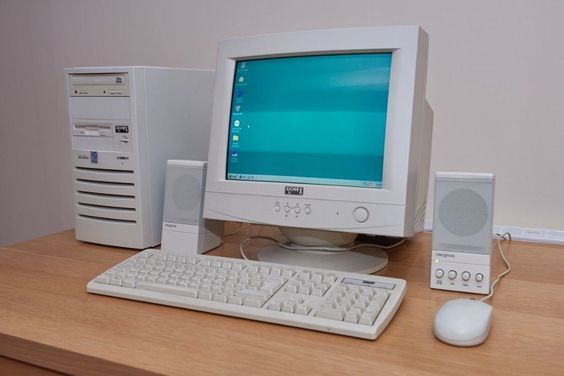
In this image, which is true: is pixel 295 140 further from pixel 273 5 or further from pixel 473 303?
pixel 273 5

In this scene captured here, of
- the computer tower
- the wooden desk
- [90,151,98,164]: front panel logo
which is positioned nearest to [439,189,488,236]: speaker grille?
the wooden desk

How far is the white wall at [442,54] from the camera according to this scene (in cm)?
105

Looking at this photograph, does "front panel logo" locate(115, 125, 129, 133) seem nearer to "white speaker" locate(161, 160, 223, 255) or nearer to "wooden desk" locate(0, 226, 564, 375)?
"white speaker" locate(161, 160, 223, 255)

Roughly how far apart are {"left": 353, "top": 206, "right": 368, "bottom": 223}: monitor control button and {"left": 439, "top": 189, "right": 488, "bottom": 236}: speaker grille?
12cm

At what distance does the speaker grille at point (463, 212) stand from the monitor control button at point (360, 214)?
0.12 m

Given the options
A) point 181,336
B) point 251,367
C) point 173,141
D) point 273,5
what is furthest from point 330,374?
point 273,5

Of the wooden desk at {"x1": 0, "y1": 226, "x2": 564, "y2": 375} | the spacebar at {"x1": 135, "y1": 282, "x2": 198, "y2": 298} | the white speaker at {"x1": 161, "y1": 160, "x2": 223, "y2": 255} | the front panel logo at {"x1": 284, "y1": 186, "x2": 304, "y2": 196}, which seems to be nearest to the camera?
the wooden desk at {"x1": 0, "y1": 226, "x2": 564, "y2": 375}

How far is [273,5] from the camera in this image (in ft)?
4.17

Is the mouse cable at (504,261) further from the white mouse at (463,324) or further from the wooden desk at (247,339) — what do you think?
the white mouse at (463,324)

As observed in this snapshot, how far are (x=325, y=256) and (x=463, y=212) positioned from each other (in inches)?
10.0

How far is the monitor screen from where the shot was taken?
33.2 inches

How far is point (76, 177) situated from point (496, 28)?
Answer: 0.94 m

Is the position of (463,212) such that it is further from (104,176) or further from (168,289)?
(104,176)

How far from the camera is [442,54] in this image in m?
1.12
